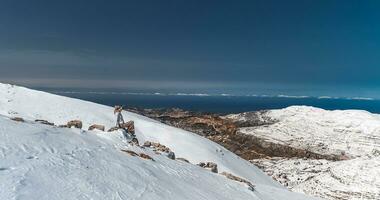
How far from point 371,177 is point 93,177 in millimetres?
173016

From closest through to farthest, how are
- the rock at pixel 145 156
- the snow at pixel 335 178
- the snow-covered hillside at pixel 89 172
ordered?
the snow-covered hillside at pixel 89 172
the rock at pixel 145 156
the snow at pixel 335 178

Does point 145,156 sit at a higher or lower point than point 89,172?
lower

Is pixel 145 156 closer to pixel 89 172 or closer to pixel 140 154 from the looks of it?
pixel 140 154

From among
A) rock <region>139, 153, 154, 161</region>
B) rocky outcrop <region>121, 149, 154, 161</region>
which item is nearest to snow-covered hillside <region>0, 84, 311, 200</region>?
rocky outcrop <region>121, 149, 154, 161</region>

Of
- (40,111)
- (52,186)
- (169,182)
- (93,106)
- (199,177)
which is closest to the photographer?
(52,186)

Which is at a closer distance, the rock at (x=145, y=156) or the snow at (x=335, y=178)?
the rock at (x=145, y=156)

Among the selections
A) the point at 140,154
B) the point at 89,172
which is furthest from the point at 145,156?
the point at 89,172

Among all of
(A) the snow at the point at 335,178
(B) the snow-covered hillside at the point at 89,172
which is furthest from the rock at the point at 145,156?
(A) the snow at the point at 335,178

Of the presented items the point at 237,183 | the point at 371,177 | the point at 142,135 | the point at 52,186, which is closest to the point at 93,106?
the point at 142,135

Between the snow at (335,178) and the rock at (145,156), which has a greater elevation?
the rock at (145,156)

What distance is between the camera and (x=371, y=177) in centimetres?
17400

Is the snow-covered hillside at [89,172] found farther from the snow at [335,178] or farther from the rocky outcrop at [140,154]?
the snow at [335,178]

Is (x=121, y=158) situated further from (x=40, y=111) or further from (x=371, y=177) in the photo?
(x=371, y=177)

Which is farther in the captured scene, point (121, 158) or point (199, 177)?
point (199, 177)
